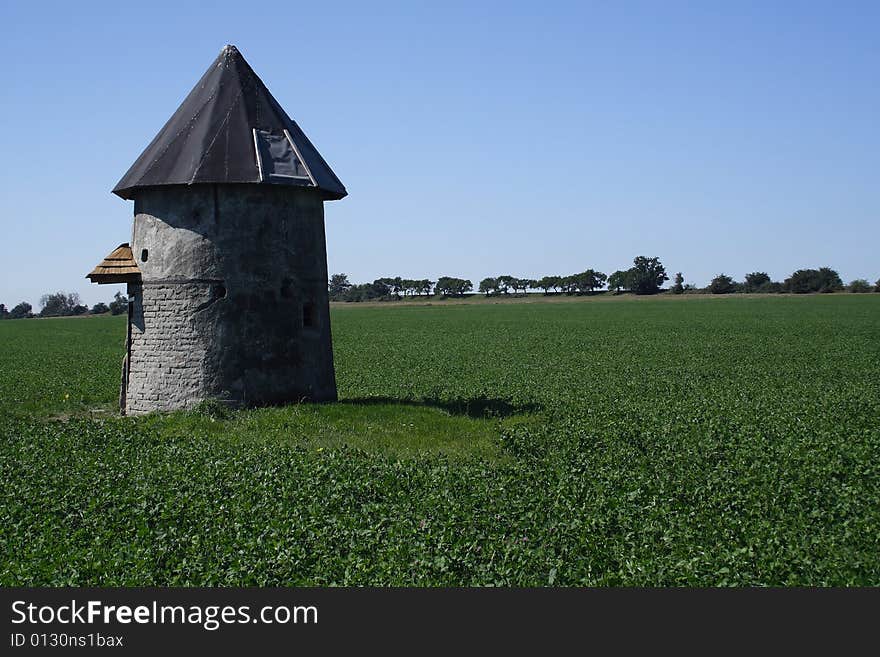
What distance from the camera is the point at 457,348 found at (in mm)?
37875

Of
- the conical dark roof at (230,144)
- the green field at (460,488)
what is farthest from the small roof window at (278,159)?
the green field at (460,488)

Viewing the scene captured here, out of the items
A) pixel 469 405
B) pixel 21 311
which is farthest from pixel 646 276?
pixel 469 405

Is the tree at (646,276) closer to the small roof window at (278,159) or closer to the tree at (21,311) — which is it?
the tree at (21,311)

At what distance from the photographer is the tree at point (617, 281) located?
142 metres

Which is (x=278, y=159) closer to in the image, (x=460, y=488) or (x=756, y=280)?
(x=460, y=488)

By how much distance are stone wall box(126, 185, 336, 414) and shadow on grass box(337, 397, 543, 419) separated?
1.52 m

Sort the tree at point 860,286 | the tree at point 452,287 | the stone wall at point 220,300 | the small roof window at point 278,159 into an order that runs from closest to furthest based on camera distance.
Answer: the stone wall at point 220,300 → the small roof window at point 278,159 → the tree at point 860,286 → the tree at point 452,287

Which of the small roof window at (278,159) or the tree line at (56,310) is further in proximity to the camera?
the tree line at (56,310)

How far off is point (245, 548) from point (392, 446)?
17.9ft

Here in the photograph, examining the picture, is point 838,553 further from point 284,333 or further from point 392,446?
point 284,333

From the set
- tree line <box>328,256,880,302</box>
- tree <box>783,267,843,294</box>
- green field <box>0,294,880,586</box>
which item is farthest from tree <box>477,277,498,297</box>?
green field <box>0,294,880,586</box>

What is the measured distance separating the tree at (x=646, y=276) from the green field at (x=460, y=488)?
11693cm

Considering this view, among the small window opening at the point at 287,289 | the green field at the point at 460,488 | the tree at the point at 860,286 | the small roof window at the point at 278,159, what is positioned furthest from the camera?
the tree at the point at 860,286

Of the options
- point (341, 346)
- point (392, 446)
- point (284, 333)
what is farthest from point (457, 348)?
point (392, 446)
